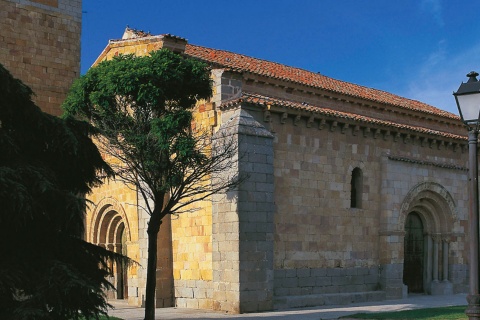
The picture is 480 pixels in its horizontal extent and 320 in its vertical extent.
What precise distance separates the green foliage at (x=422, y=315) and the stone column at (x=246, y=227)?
2662 millimetres

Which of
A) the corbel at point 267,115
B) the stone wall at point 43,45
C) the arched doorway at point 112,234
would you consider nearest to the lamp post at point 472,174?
the corbel at point 267,115

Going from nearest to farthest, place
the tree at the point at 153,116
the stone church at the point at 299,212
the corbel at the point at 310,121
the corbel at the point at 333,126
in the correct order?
the tree at the point at 153,116, the stone church at the point at 299,212, the corbel at the point at 310,121, the corbel at the point at 333,126

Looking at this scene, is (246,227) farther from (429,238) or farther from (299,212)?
(429,238)

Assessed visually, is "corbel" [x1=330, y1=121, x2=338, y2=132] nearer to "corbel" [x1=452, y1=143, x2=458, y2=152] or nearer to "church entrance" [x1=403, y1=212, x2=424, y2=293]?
"church entrance" [x1=403, y1=212, x2=424, y2=293]

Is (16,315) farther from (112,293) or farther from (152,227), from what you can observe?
(112,293)

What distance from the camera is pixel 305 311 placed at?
16.5m

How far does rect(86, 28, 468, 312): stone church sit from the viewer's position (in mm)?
16688

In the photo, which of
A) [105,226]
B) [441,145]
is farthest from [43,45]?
[441,145]

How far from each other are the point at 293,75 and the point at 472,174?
14912 millimetres

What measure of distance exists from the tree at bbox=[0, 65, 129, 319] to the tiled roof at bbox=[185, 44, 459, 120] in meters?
8.96

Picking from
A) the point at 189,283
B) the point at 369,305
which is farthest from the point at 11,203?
the point at 369,305

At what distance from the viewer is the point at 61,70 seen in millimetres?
20844

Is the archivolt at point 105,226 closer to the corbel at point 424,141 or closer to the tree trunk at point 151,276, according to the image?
the tree trunk at point 151,276

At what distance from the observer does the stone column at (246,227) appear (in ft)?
53.1
